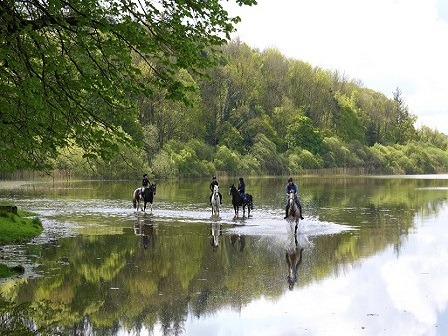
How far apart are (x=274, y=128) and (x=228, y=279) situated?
114 m

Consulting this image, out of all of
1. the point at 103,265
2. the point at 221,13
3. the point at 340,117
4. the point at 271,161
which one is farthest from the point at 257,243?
the point at 340,117

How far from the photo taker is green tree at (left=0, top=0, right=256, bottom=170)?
1270cm

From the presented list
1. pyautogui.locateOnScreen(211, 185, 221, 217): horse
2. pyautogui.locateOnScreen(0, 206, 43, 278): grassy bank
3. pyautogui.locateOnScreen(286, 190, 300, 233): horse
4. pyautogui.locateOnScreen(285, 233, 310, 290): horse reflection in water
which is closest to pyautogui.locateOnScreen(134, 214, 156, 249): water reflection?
pyautogui.locateOnScreen(211, 185, 221, 217): horse

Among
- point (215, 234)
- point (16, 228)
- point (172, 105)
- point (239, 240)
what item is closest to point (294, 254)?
point (239, 240)

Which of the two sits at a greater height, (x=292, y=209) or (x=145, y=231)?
(x=292, y=209)

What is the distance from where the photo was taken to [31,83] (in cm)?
1198

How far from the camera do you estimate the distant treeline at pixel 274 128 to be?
9550 centimetres

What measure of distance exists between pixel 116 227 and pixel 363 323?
59.3 ft

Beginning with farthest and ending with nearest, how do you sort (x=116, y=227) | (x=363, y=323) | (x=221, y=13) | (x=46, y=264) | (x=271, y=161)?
(x=271, y=161), (x=116, y=227), (x=46, y=264), (x=221, y=13), (x=363, y=323)

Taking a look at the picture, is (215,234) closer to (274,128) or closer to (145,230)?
(145,230)

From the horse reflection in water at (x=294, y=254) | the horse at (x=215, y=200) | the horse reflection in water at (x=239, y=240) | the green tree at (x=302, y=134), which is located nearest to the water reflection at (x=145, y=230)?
the horse reflection in water at (x=239, y=240)

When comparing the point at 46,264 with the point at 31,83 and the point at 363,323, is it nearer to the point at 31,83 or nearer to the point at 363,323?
the point at 31,83

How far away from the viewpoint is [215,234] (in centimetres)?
A: 2652

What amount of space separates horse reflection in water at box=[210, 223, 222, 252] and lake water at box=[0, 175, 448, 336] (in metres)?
0.08
